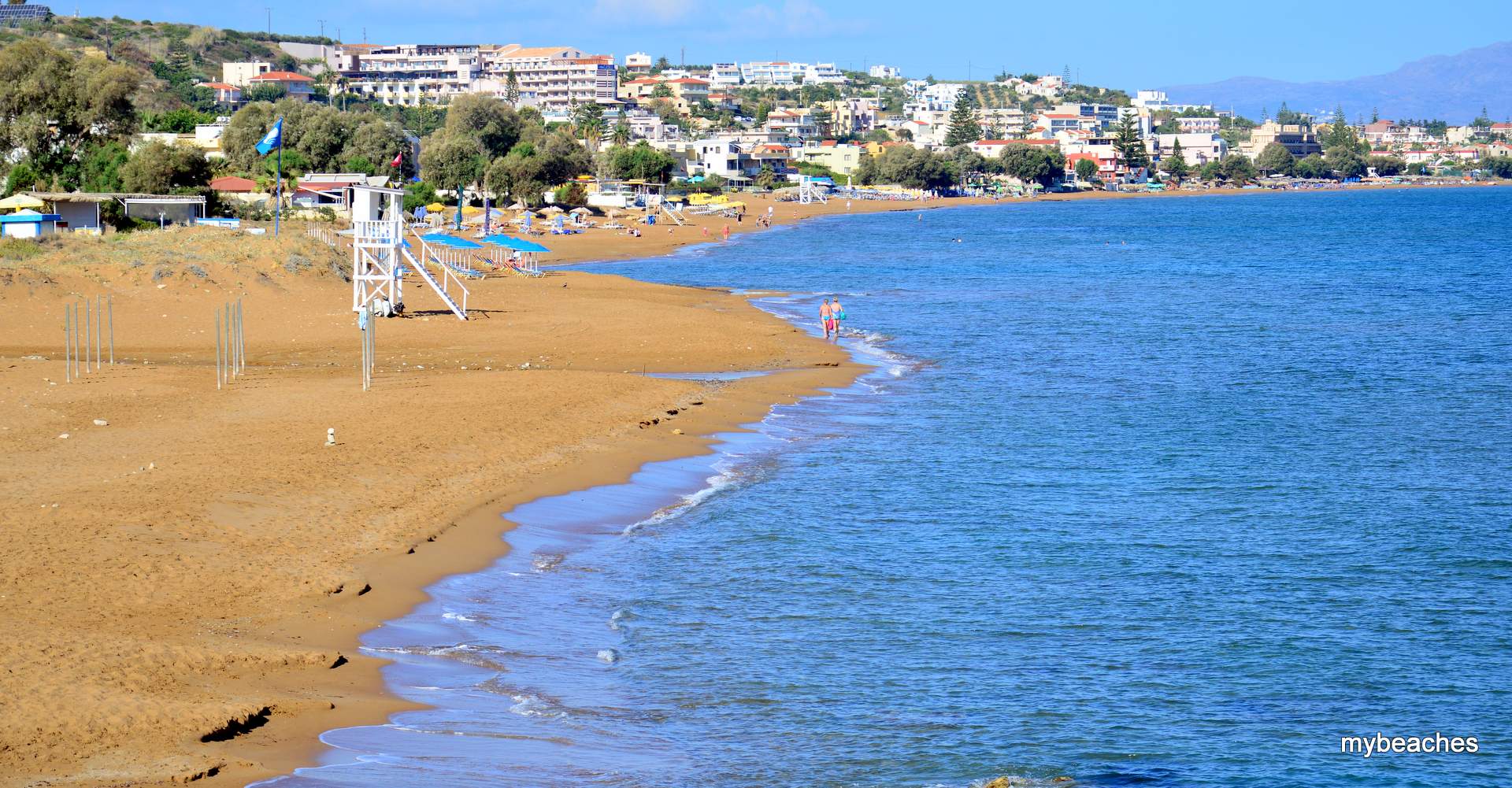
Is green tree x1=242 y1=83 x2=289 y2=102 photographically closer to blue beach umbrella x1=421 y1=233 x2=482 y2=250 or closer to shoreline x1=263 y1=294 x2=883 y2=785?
blue beach umbrella x1=421 y1=233 x2=482 y2=250

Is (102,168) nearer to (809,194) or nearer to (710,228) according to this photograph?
(710,228)

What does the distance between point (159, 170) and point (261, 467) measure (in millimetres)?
51010

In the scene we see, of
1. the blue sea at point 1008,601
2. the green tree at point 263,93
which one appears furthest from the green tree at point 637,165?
the blue sea at point 1008,601

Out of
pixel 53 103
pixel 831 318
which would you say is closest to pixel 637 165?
pixel 53 103

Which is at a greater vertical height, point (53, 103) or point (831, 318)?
point (53, 103)

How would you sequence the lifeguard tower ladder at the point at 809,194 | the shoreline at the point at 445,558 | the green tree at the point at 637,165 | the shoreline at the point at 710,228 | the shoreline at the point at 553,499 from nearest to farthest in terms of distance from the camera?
the shoreline at the point at 445,558, the shoreline at the point at 553,499, the shoreline at the point at 710,228, the green tree at the point at 637,165, the lifeguard tower ladder at the point at 809,194

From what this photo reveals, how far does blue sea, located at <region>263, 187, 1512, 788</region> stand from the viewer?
40.1 ft

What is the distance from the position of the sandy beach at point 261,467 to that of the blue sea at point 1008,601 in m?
0.74

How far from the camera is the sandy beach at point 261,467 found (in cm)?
1167

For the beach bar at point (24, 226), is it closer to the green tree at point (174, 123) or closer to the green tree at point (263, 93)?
the green tree at point (174, 123)

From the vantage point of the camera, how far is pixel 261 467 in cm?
1967

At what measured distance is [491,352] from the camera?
111 feet

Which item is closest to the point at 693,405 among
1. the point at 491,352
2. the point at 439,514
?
the point at 491,352

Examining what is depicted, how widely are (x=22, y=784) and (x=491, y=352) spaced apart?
2416 centimetres
